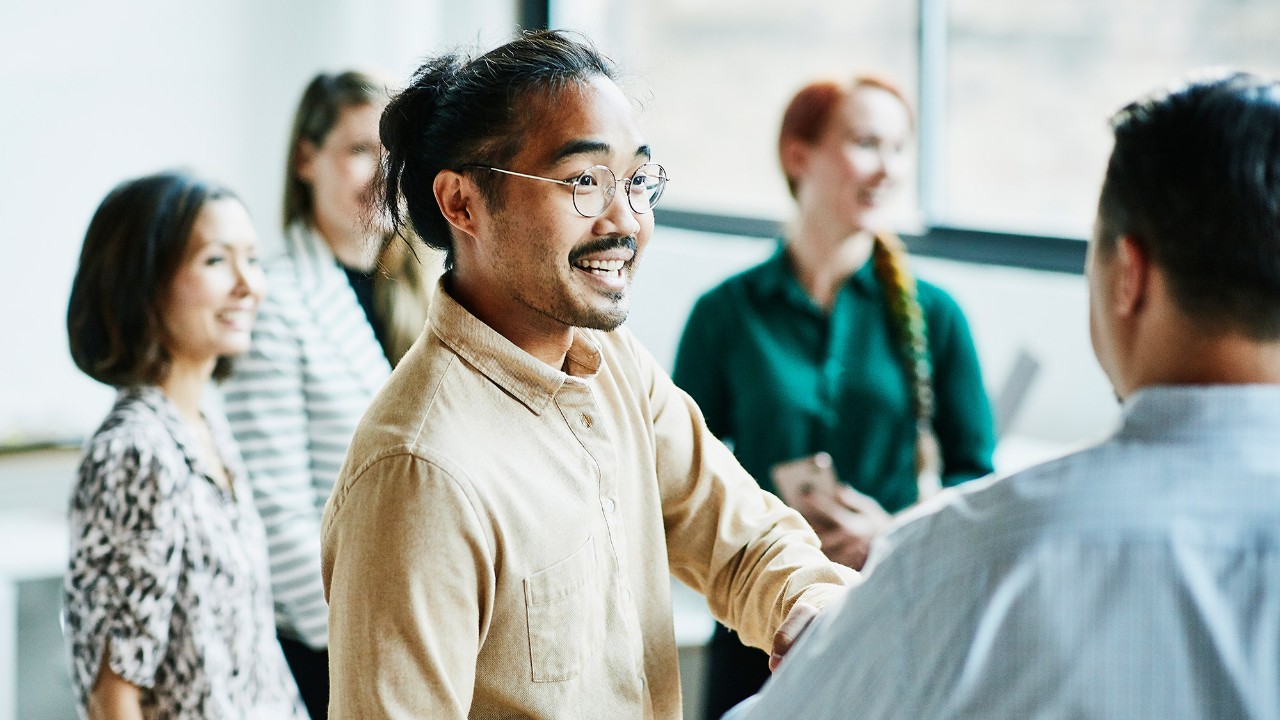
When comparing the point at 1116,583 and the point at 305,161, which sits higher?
the point at 305,161

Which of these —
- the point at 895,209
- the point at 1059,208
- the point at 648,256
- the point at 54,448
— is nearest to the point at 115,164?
the point at 54,448

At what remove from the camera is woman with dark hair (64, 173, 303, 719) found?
1.82 m

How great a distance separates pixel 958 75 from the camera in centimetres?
356

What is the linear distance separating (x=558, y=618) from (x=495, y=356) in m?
0.26

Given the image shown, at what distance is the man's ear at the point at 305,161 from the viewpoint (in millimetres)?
2443

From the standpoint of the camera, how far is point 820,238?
244 centimetres

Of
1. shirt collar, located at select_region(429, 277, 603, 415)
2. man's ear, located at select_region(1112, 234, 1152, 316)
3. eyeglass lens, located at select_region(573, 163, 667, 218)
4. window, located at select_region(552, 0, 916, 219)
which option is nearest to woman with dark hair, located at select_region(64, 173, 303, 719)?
shirt collar, located at select_region(429, 277, 603, 415)

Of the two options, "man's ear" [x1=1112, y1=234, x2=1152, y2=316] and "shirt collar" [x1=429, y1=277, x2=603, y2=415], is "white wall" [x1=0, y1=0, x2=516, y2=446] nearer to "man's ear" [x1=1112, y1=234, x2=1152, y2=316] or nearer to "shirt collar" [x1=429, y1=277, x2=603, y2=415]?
"shirt collar" [x1=429, y1=277, x2=603, y2=415]

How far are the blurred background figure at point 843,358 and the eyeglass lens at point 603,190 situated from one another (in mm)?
989

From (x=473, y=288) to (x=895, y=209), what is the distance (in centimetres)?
261

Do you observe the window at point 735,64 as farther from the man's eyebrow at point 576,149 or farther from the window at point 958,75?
the man's eyebrow at point 576,149

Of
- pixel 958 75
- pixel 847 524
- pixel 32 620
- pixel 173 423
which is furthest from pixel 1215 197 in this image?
pixel 32 620

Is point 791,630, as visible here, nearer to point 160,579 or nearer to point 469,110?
point 469,110

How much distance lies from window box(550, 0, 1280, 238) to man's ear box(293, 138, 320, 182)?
1.96ft
